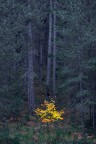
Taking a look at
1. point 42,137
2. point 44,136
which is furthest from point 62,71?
point 42,137

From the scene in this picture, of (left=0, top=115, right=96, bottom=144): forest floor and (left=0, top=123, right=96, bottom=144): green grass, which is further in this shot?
(left=0, top=115, right=96, bottom=144): forest floor

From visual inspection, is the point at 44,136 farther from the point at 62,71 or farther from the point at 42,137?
the point at 62,71

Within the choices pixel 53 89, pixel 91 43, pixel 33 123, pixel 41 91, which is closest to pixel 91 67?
pixel 91 43

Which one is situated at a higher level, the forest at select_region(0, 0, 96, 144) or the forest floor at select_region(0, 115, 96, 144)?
the forest at select_region(0, 0, 96, 144)

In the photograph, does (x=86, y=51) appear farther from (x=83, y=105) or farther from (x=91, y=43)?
(x=83, y=105)

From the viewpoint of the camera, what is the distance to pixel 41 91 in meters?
31.1

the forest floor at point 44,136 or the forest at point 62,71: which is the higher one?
the forest at point 62,71

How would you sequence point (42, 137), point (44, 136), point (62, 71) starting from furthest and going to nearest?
1. point (62, 71)
2. point (44, 136)
3. point (42, 137)

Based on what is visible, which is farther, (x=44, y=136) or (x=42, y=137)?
(x=44, y=136)

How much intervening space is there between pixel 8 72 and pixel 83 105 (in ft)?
14.5

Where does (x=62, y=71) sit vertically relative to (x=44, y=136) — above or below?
above

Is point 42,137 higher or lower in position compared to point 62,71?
lower

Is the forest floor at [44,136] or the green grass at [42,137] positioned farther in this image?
the forest floor at [44,136]

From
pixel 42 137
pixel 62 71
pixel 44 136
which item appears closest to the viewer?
pixel 42 137
